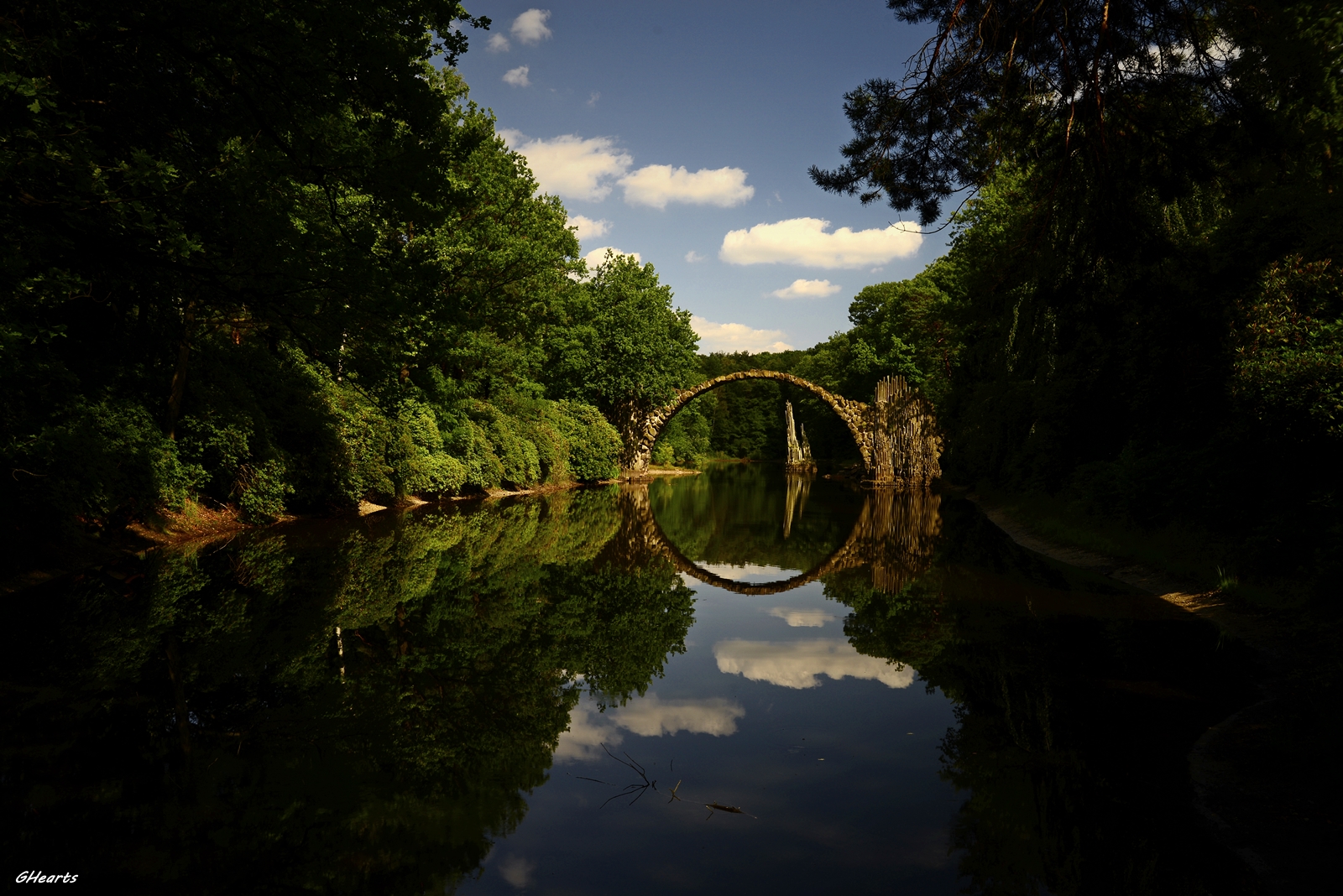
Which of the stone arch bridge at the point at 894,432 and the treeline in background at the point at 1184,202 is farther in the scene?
the stone arch bridge at the point at 894,432

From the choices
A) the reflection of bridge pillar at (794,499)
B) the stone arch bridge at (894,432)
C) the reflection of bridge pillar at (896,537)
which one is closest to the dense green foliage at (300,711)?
the reflection of bridge pillar at (896,537)

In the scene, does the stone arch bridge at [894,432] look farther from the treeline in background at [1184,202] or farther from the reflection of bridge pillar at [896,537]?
the treeline in background at [1184,202]

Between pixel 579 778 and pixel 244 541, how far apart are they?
37.7ft

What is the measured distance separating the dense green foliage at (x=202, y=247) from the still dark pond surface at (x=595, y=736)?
2650 mm

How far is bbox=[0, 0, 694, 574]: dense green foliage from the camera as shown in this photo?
809 cm

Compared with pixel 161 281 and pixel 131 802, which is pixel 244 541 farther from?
pixel 131 802

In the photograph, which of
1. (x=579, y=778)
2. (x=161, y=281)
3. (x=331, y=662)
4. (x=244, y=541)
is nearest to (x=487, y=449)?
(x=244, y=541)

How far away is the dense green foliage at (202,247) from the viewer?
26.6 ft

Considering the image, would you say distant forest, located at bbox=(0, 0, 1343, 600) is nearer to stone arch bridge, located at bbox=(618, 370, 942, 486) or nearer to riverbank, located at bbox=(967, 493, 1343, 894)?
riverbank, located at bbox=(967, 493, 1343, 894)

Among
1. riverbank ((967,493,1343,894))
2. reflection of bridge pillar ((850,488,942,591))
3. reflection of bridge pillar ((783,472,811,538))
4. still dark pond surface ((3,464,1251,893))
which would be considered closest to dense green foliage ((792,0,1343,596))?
riverbank ((967,493,1343,894))

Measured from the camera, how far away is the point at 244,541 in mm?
13602

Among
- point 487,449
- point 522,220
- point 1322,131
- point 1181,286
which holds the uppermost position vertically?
point 522,220

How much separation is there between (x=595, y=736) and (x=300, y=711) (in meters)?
2.15

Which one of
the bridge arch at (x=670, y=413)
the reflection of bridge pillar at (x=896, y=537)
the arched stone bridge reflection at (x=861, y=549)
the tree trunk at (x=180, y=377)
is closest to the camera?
the arched stone bridge reflection at (x=861, y=549)
